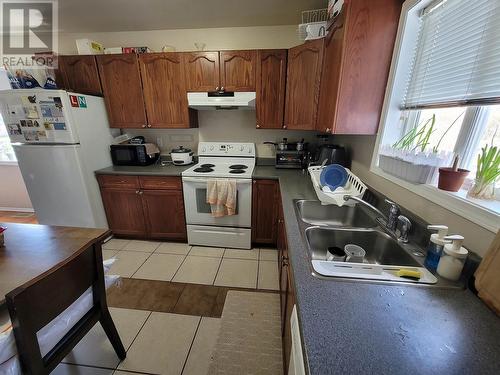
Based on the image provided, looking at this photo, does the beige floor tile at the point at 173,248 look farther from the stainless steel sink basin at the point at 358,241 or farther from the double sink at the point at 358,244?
the stainless steel sink basin at the point at 358,241

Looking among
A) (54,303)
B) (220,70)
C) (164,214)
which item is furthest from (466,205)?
(164,214)

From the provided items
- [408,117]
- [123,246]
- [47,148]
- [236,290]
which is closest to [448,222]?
[408,117]

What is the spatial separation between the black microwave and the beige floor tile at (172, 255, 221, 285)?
128 cm

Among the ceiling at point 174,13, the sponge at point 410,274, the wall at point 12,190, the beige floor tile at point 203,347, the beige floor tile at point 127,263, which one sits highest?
the ceiling at point 174,13

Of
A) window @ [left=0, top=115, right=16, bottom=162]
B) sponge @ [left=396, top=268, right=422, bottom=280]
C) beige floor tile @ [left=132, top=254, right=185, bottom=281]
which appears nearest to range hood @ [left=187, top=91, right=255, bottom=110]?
beige floor tile @ [left=132, top=254, right=185, bottom=281]

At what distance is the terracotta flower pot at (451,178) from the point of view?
34.7 inches

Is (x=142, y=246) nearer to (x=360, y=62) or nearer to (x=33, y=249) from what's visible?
(x=33, y=249)

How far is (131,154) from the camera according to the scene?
2.46 m

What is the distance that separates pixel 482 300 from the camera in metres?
0.65

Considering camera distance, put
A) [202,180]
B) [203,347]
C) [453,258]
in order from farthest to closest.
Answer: [202,180] → [203,347] → [453,258]

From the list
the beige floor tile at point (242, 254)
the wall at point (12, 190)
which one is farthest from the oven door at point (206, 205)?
the wall at point (12, 190)

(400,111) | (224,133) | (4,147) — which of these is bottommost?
(4,147)

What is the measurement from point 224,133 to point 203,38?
1088mm

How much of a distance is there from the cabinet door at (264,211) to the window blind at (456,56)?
127 centimetres
